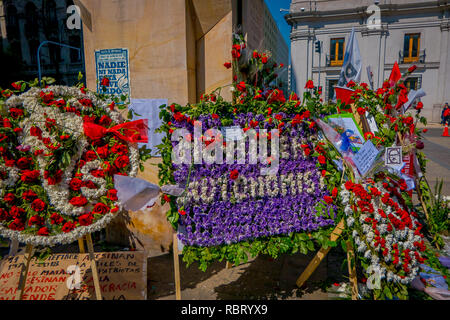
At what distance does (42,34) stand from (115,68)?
28.4 metres

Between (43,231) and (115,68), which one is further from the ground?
(115,68)

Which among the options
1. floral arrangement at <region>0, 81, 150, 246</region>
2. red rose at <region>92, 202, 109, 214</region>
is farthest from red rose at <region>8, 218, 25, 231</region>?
red rose at <region>92, 202, 109, 214</region>

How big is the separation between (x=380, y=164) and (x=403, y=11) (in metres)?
27.5

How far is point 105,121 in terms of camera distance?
7.89 feet

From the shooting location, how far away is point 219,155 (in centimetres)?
250

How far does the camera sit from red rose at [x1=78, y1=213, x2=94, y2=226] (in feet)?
7.16

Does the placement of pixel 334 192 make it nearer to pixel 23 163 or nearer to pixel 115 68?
pixel 23 163

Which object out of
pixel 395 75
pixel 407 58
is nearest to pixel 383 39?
pixel 407 58

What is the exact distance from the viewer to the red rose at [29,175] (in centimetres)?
212

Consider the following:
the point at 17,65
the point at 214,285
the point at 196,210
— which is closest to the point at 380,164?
the point at 196,210

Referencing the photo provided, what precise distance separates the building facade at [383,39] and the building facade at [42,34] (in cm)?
1911

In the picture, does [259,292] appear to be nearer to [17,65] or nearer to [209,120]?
[209,120]

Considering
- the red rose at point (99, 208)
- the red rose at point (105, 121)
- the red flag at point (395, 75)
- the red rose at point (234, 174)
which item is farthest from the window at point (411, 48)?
the red rose at point (99, 208)
